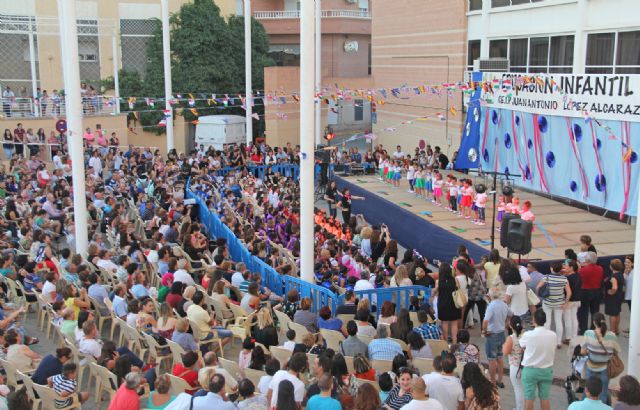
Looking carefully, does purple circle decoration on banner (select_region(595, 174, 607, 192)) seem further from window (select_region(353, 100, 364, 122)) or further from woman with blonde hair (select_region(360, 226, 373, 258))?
window (select_region(353, 100, 364, 122))

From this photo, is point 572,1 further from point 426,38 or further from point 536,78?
point 426,38

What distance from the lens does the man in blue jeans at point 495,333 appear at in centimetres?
955

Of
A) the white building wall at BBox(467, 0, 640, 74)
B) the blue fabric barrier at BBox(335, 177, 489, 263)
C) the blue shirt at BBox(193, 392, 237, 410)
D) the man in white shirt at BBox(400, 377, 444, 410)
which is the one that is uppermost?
A: the white building wall at BBox(467, 0, 640, 74)

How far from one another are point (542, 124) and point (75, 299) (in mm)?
14700

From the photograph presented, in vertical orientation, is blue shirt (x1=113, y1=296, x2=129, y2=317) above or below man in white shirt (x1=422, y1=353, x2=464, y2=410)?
below

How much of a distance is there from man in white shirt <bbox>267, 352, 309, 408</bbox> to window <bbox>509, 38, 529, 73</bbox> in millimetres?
19122

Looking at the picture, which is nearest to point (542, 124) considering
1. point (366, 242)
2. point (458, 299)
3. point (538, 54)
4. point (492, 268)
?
point (538, 54)

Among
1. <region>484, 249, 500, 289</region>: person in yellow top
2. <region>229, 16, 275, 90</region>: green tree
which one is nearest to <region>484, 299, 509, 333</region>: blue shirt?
<region>484, 249, 500, 289</region>: person in yellow top

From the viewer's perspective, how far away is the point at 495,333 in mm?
9570

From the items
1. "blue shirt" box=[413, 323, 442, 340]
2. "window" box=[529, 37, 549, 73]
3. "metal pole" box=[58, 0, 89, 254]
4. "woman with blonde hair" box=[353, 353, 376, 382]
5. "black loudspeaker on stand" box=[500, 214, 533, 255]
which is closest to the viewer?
"woman with blonde hair" box=[353, 353, 376, 382]

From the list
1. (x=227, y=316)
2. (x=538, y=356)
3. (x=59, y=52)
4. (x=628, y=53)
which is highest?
(x=59, y=52)

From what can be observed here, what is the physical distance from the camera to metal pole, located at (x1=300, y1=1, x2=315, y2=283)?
431 inches

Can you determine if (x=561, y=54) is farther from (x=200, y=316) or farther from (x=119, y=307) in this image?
(x=119, y=307)

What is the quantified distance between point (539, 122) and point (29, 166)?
53.1 feet
